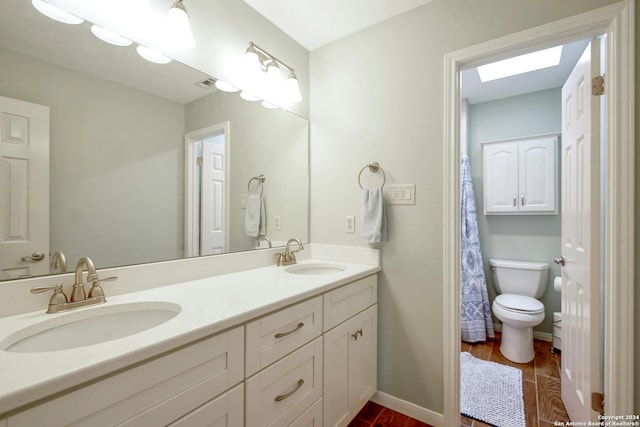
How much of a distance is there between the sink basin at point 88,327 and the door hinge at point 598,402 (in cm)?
176

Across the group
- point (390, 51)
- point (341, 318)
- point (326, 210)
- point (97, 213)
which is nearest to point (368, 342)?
point (341, 318)

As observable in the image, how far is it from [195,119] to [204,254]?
0.67 metres

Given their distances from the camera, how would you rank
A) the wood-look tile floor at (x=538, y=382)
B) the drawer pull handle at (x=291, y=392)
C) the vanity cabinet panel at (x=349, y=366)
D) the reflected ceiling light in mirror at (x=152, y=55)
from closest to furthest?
the drawer pull handle at (x=291, y=392), the reflected ceiling light in mirror at (x=152, y=55), the vanity cabinet panel at (x=349, y=366), the wood-look tile floor at (x=538, y=382)

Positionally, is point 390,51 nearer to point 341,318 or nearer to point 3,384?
point 341,318

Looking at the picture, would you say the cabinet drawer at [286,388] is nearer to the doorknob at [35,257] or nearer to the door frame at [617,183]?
the doorknob at [35,257]

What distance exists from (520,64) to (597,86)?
126cm

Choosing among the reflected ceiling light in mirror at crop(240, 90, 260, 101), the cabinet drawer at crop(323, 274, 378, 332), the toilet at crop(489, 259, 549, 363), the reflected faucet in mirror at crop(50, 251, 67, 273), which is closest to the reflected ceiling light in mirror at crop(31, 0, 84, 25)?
the reflected ceiling light in mirror at crop(240, 90, 260, 101)

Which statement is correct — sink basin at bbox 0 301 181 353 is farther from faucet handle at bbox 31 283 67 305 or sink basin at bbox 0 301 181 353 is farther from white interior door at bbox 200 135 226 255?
white interior door at bbox 200 135 226 255

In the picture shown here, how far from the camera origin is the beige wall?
1.53 metres

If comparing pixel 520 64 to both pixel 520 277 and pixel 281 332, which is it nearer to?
pixel 520 277

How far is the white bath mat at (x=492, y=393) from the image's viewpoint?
161cm

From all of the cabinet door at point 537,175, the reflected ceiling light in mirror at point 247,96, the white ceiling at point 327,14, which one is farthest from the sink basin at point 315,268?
the cabinet door at point 537,175

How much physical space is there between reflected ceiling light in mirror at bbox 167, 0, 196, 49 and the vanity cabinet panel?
4.79 ft

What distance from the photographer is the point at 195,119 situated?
4.63 feet
